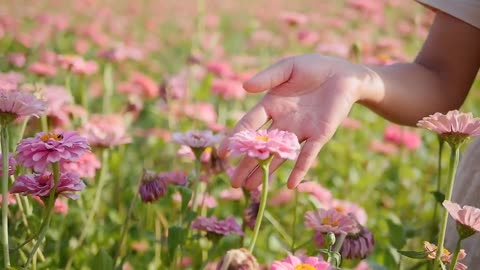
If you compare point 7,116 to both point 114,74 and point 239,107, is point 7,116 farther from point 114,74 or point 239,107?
point 114,74

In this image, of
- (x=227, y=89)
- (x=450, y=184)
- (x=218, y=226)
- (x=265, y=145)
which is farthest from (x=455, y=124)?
(x=227, y=89)

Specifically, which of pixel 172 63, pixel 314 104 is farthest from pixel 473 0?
pixel 172 63

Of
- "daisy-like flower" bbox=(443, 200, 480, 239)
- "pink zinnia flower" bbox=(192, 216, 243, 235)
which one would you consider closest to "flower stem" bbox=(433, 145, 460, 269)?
"daisy-like flower" bbox=(443, 200, 480, 239)

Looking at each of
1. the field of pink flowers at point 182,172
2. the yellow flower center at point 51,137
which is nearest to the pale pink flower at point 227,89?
the field of pink flowers at point 182,172

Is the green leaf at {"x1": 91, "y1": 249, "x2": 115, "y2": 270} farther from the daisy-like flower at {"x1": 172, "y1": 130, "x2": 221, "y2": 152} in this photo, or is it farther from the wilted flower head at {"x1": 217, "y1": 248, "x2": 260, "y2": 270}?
the wilted flower head at {"x1": 217, "y1": 248, "x2": 260, "y2": 270}

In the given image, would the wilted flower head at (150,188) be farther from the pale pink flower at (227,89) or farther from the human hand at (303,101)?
the pale pink flower at (227,89)

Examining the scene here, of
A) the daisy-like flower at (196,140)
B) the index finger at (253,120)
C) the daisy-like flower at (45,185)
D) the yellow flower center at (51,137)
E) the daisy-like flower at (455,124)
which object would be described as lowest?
the daisy-like flower at (196,140)
